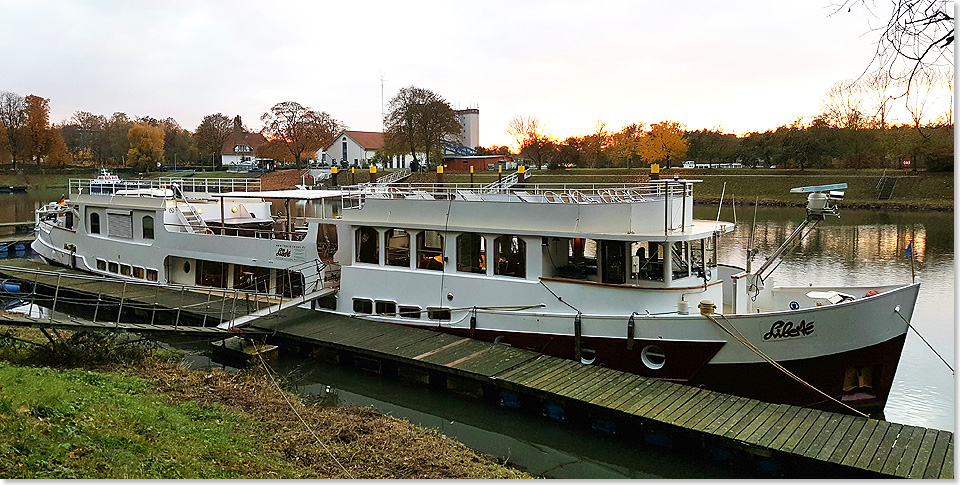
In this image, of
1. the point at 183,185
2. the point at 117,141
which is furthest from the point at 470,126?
the point at 183,185

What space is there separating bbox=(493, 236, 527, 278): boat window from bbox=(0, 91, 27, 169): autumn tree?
27.2 meters

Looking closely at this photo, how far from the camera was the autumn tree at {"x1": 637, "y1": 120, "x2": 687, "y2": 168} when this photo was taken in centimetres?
5816

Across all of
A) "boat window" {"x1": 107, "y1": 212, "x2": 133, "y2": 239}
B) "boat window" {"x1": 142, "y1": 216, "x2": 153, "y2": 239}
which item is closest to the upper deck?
"boat window" {"x1": 142, "y1": 216, "x2": 153, "y2": 239}

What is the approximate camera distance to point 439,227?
12680 millimetres

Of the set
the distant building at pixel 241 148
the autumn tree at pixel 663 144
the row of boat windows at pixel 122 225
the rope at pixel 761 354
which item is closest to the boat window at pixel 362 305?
the rope at pixel 761 354

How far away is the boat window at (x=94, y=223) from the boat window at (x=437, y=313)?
1194 cm

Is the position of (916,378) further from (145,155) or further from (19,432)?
(145,155)

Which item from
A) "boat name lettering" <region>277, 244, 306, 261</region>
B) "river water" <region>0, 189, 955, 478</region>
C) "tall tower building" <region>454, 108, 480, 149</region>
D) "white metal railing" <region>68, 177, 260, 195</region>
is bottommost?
"river water" <region>0, 189, 955, 478</region>

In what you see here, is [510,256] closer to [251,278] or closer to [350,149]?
[251,278]

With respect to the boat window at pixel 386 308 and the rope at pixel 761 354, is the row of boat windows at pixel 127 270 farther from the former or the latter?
the rope at pixel 761 354

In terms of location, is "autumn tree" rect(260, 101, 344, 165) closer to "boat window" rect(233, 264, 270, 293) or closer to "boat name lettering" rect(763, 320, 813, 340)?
"boat window" rect(233, 264, 270, 293)

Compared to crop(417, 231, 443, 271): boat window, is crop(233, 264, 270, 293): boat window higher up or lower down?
lower down

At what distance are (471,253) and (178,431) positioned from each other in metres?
6.17

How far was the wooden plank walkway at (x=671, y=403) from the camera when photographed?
25.6 feet
